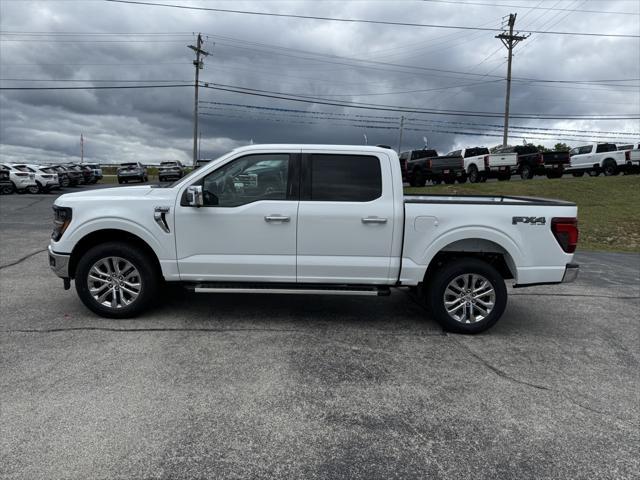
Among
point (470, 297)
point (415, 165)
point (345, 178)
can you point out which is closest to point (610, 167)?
point (415, 165)

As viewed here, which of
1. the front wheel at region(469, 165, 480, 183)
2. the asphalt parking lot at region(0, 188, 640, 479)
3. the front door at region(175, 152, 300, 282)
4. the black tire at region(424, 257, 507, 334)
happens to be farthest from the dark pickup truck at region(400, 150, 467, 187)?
the front door at region(175, 152, 300, 282)

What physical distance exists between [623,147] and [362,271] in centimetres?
2994

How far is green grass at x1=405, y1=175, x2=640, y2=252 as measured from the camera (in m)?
14.0

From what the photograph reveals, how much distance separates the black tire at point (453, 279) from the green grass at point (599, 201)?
29.6ft

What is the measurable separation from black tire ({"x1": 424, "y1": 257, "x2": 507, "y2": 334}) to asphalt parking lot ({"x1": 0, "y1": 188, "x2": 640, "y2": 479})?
0.18 metres

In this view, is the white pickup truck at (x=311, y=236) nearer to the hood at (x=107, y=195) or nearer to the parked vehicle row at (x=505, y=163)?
the hood at (x=107, y=195)

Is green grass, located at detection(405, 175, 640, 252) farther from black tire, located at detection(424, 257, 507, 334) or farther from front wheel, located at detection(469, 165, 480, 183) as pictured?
black tire, located at detection(424, 257, 507, 334)

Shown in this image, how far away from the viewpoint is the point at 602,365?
4547 mm

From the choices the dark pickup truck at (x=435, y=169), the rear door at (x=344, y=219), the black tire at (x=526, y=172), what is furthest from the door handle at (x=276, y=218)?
the black tire at (x=526, y=172)

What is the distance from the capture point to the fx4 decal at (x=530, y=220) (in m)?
5.09

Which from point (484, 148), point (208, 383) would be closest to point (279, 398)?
point (208, 383)

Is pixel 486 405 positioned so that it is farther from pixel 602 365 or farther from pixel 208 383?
pixel 208 383

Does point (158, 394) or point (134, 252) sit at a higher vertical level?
point (134, 252)

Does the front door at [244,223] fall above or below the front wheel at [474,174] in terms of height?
below
